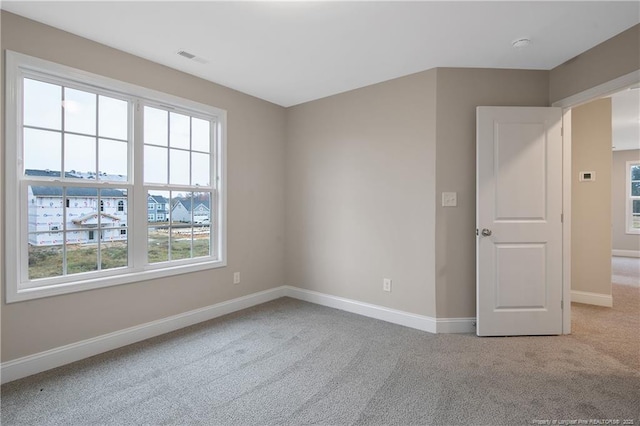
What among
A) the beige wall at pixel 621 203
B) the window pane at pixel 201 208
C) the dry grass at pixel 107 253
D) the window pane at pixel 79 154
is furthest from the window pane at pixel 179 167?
the beige wall at pixel 621 203

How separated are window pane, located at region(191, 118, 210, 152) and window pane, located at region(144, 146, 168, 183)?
0.36 m

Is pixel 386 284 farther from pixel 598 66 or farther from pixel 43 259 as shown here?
pixel 43 259

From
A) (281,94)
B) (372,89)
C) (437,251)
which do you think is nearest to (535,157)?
(437,251)

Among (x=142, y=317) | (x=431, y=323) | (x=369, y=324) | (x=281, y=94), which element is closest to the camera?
(x=142, y=317)

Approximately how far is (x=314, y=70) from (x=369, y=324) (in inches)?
104

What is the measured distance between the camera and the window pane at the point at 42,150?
7.56 feet

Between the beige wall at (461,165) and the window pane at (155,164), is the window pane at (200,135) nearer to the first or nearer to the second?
the window pane at (155,164)

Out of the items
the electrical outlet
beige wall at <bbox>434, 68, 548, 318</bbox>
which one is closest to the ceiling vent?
beige wall at <bbox>434, 68, 548, 318</bbox>

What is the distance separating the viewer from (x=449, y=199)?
10.00 ft

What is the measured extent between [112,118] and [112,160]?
1.22 feet

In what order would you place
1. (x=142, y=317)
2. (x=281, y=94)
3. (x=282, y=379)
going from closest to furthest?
(x=282, y=379)
(x=142, y=317)
(x=281, y=94)

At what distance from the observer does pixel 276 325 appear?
3193 mm

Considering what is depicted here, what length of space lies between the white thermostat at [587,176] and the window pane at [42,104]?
18.3ft

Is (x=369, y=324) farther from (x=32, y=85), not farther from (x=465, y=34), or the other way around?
(x=32, y=85)
